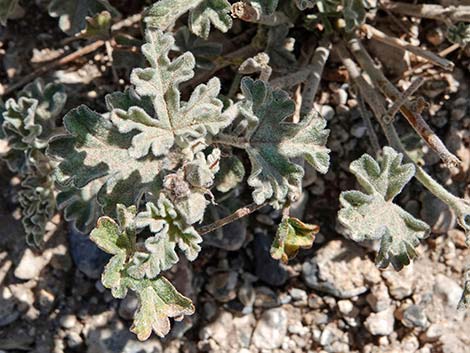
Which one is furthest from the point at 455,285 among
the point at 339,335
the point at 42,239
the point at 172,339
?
the point at 42,239

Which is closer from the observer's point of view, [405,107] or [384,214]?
[384,214]

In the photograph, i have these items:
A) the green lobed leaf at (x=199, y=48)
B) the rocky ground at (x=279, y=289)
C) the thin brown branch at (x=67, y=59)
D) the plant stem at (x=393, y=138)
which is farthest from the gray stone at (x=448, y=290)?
the thin brown branch at (x=67, y=59)

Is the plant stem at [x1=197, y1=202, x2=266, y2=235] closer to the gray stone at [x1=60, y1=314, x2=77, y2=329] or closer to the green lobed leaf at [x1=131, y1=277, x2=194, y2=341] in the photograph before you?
the green lobed leaf at [x1=131, y1=277, x2=194, y2=341]

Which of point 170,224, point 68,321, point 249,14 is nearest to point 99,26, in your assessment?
point 249,14

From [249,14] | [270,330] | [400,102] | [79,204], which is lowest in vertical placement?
[270,330]

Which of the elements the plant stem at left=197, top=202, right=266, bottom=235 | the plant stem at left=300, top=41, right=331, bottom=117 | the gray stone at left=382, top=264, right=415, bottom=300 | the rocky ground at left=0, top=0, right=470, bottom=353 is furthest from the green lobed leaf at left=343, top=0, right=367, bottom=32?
the gray stone at left=382, top=264, right=415, bottom=300

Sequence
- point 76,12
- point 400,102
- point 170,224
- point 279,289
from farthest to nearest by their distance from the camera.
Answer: point 279,289
point 76,12
point 400,102
point 170,224

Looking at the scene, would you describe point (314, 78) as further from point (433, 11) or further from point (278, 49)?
point (433, 11)
